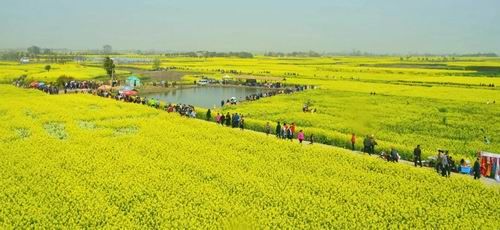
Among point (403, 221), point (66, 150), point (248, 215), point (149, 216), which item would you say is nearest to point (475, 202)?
point (403, 221)

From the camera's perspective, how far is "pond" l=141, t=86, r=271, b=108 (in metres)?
59.2

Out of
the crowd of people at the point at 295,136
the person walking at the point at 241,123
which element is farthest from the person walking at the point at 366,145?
the person walking at the point at 241,123

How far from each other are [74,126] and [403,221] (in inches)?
912

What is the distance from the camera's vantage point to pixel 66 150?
2502 centimetres

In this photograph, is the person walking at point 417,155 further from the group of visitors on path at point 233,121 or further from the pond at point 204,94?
the pond at point 204,94

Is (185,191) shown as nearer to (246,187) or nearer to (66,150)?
(246,187)

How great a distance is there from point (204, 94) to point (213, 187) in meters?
48.6

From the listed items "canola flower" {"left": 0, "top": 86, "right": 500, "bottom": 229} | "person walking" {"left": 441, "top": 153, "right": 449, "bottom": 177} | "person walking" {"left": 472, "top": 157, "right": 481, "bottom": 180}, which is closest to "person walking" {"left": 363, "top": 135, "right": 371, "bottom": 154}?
"canola flower" {"left": 0, "top": 86, "right": 500, "bottom": 229}

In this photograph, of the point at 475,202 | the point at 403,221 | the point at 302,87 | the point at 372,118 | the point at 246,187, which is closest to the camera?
the point at 403,221

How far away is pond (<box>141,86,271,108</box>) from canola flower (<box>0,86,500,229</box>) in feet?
95.2

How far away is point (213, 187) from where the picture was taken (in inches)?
769

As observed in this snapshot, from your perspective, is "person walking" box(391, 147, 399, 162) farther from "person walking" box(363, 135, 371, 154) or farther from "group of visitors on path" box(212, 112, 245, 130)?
"group of visitors on path" box(212, 112, 245, 130)

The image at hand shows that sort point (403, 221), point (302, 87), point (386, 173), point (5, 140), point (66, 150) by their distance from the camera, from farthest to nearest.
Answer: point (302, 87)
point (5, 140)
point (66, 150)
point (386, 173)
point (403, 221)

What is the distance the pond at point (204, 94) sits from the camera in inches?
2330
